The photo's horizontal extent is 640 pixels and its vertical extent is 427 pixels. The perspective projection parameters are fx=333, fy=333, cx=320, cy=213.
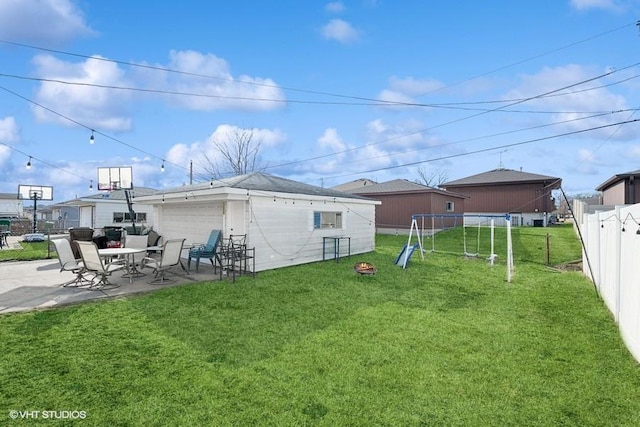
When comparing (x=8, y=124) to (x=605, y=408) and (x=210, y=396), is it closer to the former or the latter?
(x=210, y=396)

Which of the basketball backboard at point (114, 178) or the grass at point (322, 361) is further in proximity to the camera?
the basketball backboard at point (114, 178)

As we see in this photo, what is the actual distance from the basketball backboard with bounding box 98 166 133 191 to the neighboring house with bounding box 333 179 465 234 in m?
14.2

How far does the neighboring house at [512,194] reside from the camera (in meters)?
26.1

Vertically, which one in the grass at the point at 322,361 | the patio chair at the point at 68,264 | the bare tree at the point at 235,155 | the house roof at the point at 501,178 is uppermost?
the bare tree at the point at 235,155

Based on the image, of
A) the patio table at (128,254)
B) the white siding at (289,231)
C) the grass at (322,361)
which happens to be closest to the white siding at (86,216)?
the patio table at (128,254)

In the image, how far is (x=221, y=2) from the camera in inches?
442

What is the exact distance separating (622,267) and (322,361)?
14.7 ft

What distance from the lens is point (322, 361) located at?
12.5 ft

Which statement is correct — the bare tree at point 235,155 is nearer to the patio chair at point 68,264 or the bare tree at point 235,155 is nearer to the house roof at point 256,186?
the house roof at point 256,186

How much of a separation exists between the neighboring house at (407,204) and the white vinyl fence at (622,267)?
45.3ft

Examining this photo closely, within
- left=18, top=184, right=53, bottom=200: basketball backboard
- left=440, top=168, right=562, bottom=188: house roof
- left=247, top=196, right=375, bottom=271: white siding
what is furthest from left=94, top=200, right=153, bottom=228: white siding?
left=440, top=168, right=562, bottom=188: house roof

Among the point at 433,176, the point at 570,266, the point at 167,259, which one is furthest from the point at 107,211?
the point at 433,176

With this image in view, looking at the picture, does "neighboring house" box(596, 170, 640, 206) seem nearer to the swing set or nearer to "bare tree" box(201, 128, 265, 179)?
the swing set

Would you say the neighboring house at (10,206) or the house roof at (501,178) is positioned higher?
the house roof at (501,178)
